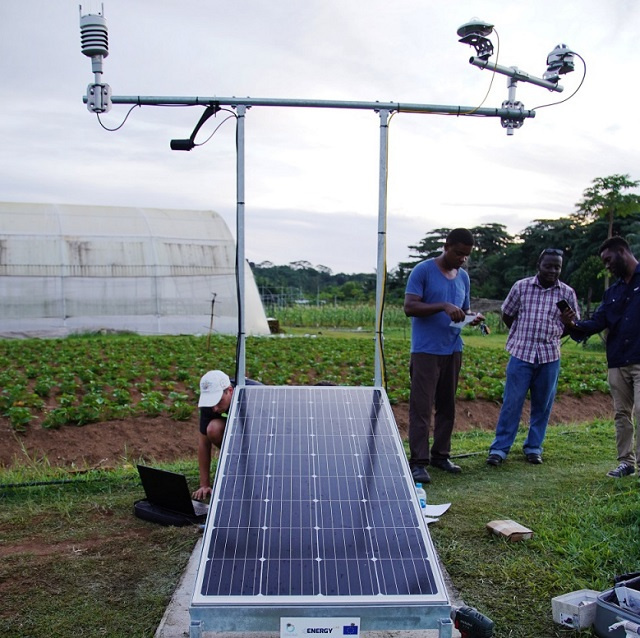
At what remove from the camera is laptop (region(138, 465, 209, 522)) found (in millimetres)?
4504

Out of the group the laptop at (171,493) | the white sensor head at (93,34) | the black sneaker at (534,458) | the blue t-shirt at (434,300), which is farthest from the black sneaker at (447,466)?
the white sensor head at (93,34)

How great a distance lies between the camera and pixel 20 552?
414cm

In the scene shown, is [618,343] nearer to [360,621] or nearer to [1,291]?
[360,621]

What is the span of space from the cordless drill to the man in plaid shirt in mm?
3198

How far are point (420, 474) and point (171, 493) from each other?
2.05 meters

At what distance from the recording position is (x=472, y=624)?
301 cm

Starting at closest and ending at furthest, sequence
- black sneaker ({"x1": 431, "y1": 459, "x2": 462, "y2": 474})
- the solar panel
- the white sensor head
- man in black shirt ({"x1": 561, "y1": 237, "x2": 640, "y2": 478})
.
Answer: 1. the solar panel
2. the white sensor head
3. man in black shirt ({"x1": 561, "y1": 237, "x2": 640, "y2": 478})
4. black sneaker ({"x1": 431, "y1": 459, "x2": 462, "y2": 474})

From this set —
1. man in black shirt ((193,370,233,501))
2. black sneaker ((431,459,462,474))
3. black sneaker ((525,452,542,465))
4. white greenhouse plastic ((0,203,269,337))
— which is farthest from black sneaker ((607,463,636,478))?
white greenhouse plastic ((0,203,269,337))

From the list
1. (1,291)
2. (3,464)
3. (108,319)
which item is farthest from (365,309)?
(3,464)

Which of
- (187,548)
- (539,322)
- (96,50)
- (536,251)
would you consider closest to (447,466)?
(539,322)

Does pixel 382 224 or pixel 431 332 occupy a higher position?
pixel 382 224

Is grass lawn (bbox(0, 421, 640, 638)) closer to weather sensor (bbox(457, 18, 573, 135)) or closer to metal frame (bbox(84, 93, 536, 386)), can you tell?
metal frame (bbox(84, 93, 536, 386))

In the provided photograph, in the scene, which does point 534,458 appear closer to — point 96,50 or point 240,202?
point 240,202

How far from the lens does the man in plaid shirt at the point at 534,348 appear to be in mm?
6062
